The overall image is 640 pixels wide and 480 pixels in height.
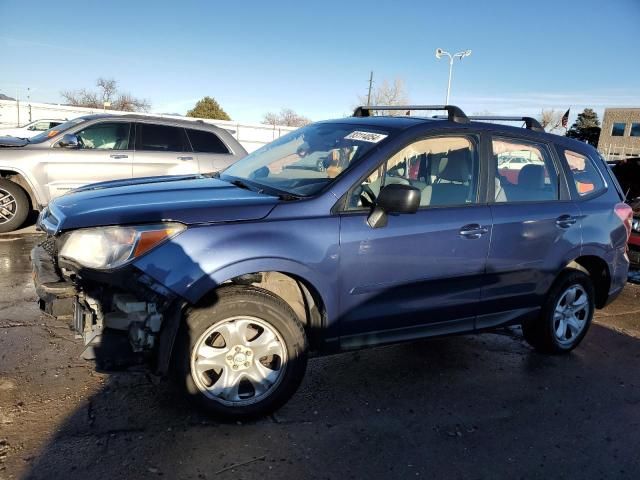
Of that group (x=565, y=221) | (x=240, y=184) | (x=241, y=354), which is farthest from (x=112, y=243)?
(x=565, y=221)

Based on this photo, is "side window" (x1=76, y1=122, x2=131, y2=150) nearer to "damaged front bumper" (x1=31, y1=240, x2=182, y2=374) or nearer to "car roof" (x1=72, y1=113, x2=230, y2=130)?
"car roof" (x1=72, y1=113, x2=230, y2=130)

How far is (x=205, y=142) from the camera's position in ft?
27.4

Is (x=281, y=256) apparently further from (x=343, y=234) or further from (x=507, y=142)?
(x=507, y=142)

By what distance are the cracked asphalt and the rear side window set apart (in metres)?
4.40

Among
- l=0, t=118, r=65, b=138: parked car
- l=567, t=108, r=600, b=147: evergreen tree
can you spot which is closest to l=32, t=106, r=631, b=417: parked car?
l=0, t=118, r=65, b=138: parked car

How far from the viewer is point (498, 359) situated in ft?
14.3

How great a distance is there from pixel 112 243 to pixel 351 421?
1.73m

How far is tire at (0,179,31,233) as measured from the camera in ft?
24.4

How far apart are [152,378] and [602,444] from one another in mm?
2665

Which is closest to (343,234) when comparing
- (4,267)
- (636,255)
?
(4,267)

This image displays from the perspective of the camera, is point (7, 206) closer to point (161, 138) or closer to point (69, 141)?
point (69, 141)

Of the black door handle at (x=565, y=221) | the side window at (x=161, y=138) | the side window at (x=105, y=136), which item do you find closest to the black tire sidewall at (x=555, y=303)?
the black door handle at (x=565, y=221)

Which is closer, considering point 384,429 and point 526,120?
point 384,429

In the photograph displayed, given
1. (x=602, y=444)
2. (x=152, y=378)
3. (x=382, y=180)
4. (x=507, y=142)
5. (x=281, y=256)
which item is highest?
(x=507, y=142)
